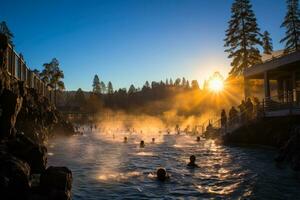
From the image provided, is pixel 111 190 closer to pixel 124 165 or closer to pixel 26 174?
pixel 26 174

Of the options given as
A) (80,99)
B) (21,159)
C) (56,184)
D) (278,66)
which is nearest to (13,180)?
(56,184)

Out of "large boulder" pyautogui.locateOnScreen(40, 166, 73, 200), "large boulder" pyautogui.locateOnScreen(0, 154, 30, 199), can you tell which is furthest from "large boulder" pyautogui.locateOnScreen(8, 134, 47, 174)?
"large boulder" pyautogui.locateOnScreen(40, 166, 73, 200)

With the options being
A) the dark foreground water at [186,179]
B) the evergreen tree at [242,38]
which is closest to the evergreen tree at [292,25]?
the evergreen tree at [242,38]

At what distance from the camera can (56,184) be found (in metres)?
11.0

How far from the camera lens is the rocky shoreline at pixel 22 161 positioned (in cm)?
1040

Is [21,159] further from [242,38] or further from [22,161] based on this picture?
[242,38]

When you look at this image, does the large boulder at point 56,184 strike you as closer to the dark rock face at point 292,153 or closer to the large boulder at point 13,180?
the large boulder at point 13,180

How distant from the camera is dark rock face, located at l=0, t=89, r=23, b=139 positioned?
15.2 metres

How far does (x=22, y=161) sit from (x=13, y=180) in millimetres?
1763

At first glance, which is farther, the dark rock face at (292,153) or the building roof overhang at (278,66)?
the building roof overhang at (278,66)

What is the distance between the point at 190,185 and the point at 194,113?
115242 mm

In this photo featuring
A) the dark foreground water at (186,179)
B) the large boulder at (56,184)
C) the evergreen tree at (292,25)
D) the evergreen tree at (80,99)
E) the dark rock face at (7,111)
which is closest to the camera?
the large boulder at (56,184)

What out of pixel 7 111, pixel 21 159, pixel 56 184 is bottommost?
pixel 56 184

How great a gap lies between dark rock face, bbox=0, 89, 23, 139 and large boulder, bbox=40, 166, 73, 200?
5.03 meters
